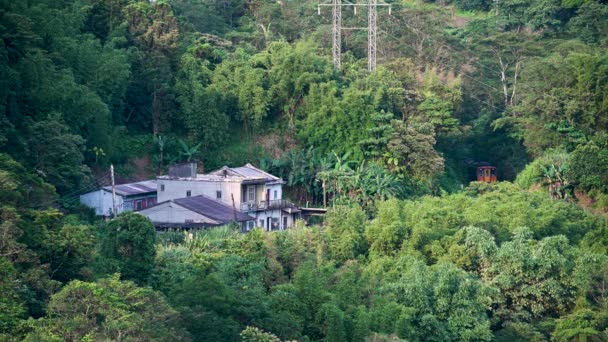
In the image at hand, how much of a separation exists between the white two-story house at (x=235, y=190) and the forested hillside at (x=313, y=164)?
1927mm

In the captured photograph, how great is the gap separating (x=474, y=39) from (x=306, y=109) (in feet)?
43.6

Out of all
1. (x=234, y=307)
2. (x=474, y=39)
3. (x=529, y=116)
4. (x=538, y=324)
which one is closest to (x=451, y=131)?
(x=529, y=116)

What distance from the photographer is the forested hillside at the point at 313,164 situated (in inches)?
1038

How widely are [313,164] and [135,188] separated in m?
6.40

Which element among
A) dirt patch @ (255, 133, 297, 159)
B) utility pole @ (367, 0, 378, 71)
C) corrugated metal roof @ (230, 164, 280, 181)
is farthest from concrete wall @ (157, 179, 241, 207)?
utility pole @ (367, 0, 378, 71)

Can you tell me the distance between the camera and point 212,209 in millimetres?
37438

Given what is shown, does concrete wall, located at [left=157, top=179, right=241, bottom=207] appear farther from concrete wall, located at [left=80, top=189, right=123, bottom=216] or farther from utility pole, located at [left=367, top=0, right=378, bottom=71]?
utility pole, located at [left=367, top=0, right=378, bottom=71]

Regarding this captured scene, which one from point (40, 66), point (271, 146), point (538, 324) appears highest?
point (40, 66)

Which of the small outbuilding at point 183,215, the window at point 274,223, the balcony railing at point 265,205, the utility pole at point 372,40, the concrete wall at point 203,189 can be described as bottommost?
the window at point 274,223

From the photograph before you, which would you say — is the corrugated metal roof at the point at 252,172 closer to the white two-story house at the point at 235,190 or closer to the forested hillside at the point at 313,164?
the white two-story house at the point at 235,190

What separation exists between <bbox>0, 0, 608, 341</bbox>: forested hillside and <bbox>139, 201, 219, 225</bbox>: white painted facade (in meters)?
1.77

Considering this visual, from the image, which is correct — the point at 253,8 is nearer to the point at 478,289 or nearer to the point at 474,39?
the point at 474,39

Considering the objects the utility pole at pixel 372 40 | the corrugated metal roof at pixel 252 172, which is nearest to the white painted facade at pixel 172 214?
the corrugated metal roof at pixel 252 172

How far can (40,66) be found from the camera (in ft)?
113
